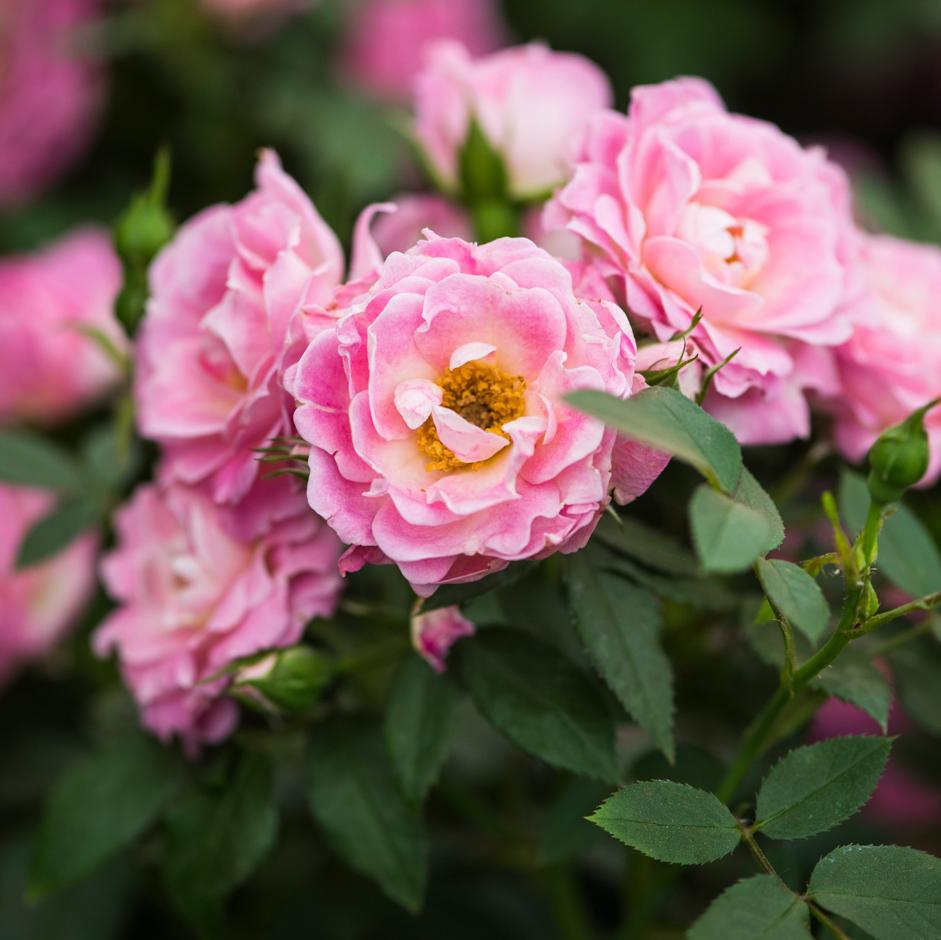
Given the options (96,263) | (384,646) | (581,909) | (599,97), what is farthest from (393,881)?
(96,263)

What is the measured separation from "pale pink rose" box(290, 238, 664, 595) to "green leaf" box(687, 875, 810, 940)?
157 mm

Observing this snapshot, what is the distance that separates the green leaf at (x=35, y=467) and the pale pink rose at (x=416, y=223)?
270 millimetres

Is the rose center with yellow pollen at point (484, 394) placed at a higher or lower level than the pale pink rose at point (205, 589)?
higher

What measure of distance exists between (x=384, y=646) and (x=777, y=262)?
0.30 metres

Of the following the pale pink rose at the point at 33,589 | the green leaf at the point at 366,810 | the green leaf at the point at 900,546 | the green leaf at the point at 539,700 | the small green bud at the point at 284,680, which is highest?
the green leaf at the point at 900,546

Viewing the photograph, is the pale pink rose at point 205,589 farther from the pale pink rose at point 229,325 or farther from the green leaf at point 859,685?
the green leaf at point 859,685

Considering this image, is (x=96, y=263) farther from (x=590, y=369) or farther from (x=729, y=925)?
(x=729, y=925)

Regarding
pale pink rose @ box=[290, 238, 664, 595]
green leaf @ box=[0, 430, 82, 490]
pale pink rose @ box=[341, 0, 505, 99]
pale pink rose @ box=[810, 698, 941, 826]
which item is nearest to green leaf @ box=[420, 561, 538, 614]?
pale pink rose @ box=[290, 238, 664, 595]

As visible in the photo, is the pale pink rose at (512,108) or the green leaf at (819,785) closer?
the green leaf at (819,785)

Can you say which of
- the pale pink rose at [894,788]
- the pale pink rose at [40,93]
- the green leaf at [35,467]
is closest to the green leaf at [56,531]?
the green leaf at [35,467]

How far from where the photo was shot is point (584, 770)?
0.56 m

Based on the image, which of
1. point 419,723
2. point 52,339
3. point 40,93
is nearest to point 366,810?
point 419,723

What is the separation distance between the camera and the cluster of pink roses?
499mm

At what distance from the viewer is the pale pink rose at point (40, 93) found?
1332 millimetres
